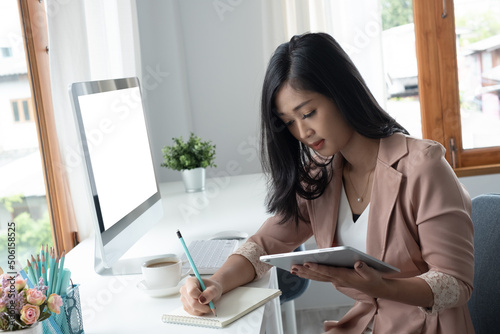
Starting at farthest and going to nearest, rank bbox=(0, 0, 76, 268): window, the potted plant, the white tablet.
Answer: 1. the potted plant
2. bbox=(0, 0, 76, 268): window
3. the white tablet

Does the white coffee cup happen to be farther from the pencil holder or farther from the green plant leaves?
the green plant leaves

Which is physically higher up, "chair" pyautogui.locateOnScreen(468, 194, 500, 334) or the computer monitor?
the computer monitor

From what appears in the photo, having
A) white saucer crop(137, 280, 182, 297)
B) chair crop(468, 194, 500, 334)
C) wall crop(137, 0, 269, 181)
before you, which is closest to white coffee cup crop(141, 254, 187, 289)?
white saucer crop(137, 280, 182, 297)

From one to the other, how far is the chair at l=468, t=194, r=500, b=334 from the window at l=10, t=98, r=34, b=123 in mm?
1289

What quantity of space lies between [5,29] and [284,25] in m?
1.45

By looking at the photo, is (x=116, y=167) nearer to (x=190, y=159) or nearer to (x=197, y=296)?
(x=197, y=296)

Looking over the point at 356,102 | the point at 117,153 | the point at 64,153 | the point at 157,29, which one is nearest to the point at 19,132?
the point at 64,153

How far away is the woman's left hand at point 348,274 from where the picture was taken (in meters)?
1.10

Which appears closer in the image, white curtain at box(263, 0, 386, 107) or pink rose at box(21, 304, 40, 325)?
pink rose at box(21, 304, 40, 325)

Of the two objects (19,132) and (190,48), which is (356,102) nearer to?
(19,132)

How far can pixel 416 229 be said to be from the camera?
4.20 feet

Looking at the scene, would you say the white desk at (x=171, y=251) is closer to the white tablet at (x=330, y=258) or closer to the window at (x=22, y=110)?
the white tablet at (x=330, y=258)

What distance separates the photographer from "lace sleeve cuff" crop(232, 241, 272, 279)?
1.35 metres

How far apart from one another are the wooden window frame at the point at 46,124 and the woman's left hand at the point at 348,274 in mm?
1063
